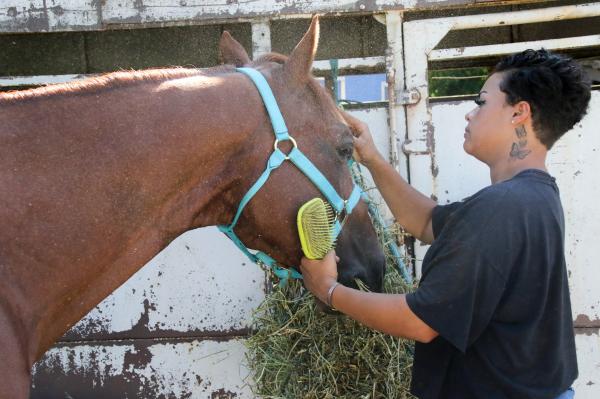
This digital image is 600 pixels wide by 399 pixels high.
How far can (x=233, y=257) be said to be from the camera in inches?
145

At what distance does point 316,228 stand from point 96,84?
78cm

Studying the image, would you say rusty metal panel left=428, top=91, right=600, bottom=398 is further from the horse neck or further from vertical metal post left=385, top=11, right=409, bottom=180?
the horse neck

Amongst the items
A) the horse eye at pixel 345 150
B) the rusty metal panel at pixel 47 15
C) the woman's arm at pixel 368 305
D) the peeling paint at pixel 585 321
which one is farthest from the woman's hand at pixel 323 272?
the rusty metal panel at pixel 47 15

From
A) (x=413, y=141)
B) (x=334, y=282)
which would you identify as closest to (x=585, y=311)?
(x=413, y=141)

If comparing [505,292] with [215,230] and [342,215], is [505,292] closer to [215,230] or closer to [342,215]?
[342,215]

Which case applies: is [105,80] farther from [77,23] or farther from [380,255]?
[77,23]

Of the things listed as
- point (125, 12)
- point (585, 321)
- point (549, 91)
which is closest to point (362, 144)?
point (549, 91)

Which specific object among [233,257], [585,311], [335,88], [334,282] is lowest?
[585,311]

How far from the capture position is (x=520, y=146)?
7.45 ft

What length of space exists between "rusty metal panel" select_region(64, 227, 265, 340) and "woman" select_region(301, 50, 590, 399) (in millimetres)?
1369

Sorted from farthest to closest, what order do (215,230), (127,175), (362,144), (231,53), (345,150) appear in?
(215,230), (362,144), (231,53), (345,150), (127,175)

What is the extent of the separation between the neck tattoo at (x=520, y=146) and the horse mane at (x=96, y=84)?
0.97m

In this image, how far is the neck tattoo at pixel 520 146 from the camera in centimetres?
226

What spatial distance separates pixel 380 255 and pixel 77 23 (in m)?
2.02
